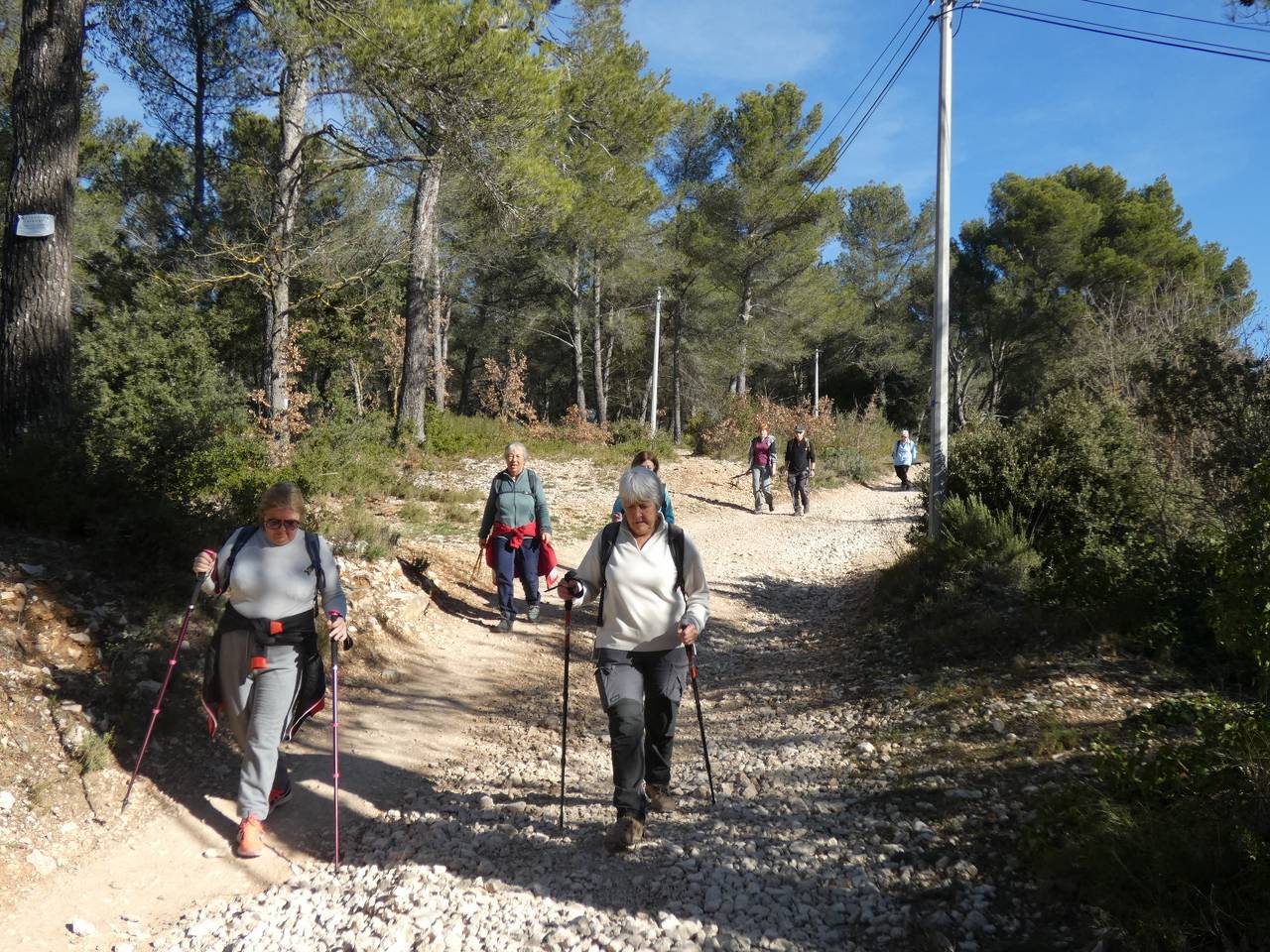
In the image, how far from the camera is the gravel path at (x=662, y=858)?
3.27m

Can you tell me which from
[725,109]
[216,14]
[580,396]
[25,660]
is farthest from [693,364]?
[25,660]

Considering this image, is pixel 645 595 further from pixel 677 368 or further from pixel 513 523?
pixel 677 368

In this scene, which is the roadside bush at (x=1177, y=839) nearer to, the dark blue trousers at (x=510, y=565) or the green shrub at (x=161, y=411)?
the dark blue trousers at (x=510, y=565)

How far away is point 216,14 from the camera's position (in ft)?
41.3

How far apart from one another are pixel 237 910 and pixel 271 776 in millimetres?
651

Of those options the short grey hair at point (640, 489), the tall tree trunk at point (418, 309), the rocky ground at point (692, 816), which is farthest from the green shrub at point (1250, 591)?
the tall tree trunk at point (418, 309)

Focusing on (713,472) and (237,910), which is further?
(713,472)

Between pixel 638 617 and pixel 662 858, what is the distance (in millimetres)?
1113

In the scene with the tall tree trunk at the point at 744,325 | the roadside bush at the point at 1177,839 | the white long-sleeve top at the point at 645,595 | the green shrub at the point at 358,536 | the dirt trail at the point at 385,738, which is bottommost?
the dirt trail at the point at 385,738

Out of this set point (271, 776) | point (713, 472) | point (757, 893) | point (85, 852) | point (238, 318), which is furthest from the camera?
point (713, 472)

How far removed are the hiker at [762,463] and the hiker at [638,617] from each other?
12105 millimetres

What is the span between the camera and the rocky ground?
3.31 m

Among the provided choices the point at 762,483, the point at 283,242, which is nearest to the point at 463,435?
the point at 762,483

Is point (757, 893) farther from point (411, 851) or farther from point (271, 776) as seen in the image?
point (271, 776)
